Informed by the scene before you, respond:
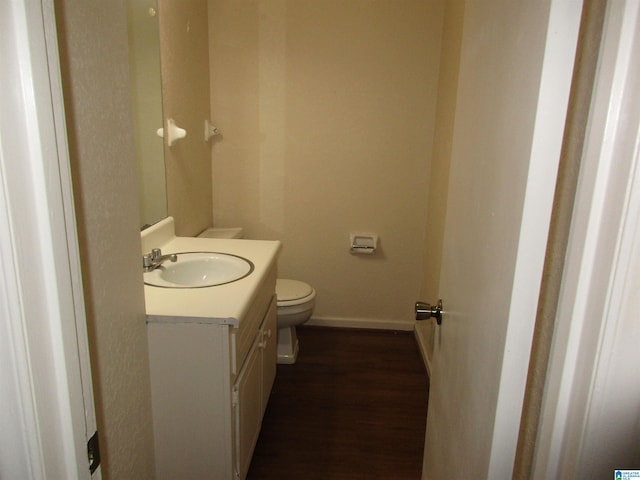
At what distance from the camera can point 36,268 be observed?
611 millimetres

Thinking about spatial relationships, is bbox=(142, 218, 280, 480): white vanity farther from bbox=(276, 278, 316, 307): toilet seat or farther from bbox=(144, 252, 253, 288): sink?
bbox=(276, 278, 316, 307): toilet seat

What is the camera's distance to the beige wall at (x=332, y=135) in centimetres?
288

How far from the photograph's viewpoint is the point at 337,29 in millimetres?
2887

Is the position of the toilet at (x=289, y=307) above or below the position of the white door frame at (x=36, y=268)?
below

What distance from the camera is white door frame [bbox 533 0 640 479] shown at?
0.54m

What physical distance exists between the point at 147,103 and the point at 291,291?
1.29 m

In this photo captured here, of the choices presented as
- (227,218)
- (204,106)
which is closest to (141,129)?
(204,106)

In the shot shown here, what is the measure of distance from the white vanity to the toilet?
88 cm

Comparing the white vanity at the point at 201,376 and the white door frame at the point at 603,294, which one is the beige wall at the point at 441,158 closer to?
the white vanity at the point at 201,376

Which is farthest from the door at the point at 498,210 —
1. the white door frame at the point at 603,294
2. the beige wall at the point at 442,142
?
the beige wall at the point at 442,142

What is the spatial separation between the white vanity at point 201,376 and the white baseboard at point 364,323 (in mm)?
1622

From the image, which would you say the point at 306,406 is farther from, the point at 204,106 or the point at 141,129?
the point at 204,106

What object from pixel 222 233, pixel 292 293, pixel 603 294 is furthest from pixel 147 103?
pixel 603 294

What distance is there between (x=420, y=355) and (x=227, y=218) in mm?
1559
